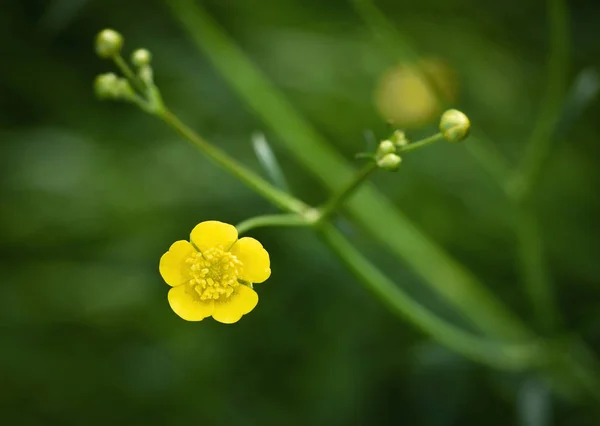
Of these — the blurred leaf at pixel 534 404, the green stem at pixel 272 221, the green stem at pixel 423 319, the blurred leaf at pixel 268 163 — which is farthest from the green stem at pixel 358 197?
the green stem at pixel 272 221

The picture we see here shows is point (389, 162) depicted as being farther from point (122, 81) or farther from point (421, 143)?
point (122, 81)

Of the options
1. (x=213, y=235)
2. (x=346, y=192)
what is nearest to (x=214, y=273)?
(x=213, y=235)

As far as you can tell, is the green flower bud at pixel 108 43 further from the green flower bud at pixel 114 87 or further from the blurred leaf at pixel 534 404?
the blurred leaf at pixel 534 404

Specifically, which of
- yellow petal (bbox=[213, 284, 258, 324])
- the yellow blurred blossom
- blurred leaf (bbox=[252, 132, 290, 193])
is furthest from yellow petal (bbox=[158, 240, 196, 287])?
the yellow blurred blossom

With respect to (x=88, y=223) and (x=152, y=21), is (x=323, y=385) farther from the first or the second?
(x=152, y=21)

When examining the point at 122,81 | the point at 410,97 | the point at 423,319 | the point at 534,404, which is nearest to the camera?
the point at 122,81

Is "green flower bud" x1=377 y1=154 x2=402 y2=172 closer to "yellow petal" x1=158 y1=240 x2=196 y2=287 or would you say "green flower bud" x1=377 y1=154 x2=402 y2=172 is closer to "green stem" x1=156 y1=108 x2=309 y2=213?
"green stem" x1=156 y1=108 x2=309 y2=213
